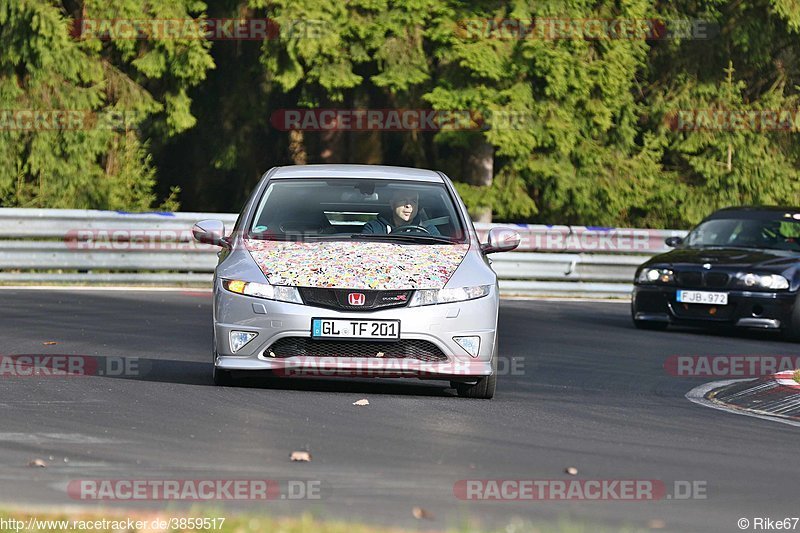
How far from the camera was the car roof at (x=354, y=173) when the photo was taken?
1166 cm

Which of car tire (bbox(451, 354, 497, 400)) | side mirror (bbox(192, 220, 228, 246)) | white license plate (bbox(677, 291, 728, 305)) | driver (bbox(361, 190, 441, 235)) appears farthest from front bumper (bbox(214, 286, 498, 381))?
white license plate (bbox(677, 291, 728, 305))

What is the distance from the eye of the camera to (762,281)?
17.3m

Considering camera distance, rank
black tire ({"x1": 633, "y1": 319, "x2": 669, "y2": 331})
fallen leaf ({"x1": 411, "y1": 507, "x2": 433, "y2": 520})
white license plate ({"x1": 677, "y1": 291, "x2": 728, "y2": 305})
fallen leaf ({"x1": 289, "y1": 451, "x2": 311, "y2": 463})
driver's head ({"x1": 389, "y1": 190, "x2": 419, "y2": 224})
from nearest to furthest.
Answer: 1. fallen leaf ({"x1": 411, "y1": 507, "x2": 433, "y2": 520})
2. fallen leaf ({"x1": 289, "y1": 451, "x2": 311, "y2": 463})
3. driver's head ({"x1": 389, "y1": 190, "x2": 419, "y2": 224})
4. white license plate ({"x1": 677, "y1": 291, "x2": 728, "y2": 305})
5. black tire ({"x1": 633, "y1": 319, "x2": 669, "y2": 331})

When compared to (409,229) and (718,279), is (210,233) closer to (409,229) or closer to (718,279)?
(409,229)

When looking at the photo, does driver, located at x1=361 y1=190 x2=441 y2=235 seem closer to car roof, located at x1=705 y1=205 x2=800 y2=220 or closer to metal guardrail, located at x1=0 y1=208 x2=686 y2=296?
car roof, located at x1=705 y1=205 x2=800 y2=220

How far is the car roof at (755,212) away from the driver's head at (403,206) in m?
8.61

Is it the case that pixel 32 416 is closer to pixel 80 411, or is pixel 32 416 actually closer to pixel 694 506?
pixel 80 411

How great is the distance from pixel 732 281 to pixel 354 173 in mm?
6955

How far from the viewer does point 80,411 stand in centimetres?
938

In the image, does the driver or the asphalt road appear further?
the driver

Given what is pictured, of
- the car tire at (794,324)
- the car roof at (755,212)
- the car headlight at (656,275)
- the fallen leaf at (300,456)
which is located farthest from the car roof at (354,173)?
the car roof at (755,212)

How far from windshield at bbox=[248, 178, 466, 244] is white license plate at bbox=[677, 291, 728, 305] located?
6478mm

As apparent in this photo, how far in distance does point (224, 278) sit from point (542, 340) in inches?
246

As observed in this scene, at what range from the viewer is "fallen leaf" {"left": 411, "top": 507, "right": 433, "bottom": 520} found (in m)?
6.41
